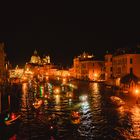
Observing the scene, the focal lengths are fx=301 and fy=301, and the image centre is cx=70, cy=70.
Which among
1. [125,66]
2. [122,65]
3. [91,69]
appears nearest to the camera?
[125,66]

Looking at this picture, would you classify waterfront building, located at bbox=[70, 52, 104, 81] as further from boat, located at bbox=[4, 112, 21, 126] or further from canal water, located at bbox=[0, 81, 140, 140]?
boat, located at bbox=[4, 112, 21, 126]

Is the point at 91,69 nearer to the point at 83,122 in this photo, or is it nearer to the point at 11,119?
the point at 83,122

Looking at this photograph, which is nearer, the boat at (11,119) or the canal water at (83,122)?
the canal water at (83,122)

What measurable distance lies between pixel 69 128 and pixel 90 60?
10084 centimetres

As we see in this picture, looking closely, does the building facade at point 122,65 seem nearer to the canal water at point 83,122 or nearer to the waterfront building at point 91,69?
the waterfront building at point 91,69

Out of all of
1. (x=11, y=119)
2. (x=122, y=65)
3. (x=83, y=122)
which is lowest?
(x=83, y=122)

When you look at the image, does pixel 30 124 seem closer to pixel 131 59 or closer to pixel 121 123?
pixel 121 123

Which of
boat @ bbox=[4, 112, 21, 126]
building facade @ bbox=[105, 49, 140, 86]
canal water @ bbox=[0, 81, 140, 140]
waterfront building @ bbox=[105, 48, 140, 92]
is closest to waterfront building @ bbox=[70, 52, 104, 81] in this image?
building facade @ bbox=[105, 49, 140, 86]

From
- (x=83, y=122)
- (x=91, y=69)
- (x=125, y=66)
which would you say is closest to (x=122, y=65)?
(x=125, y=66)

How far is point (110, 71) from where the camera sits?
106 m

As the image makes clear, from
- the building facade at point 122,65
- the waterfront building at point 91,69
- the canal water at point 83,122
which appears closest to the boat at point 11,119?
the canal water at point 83,122

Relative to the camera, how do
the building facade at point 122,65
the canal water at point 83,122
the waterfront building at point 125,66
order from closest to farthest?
the canal water at point 83,122 → the waterfront building at point 125,66 → the building facade at point 122,65

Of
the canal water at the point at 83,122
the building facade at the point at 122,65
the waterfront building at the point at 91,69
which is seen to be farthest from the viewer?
the waterfront building at the point at 91,69

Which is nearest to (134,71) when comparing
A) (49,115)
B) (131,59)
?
(131,59)
